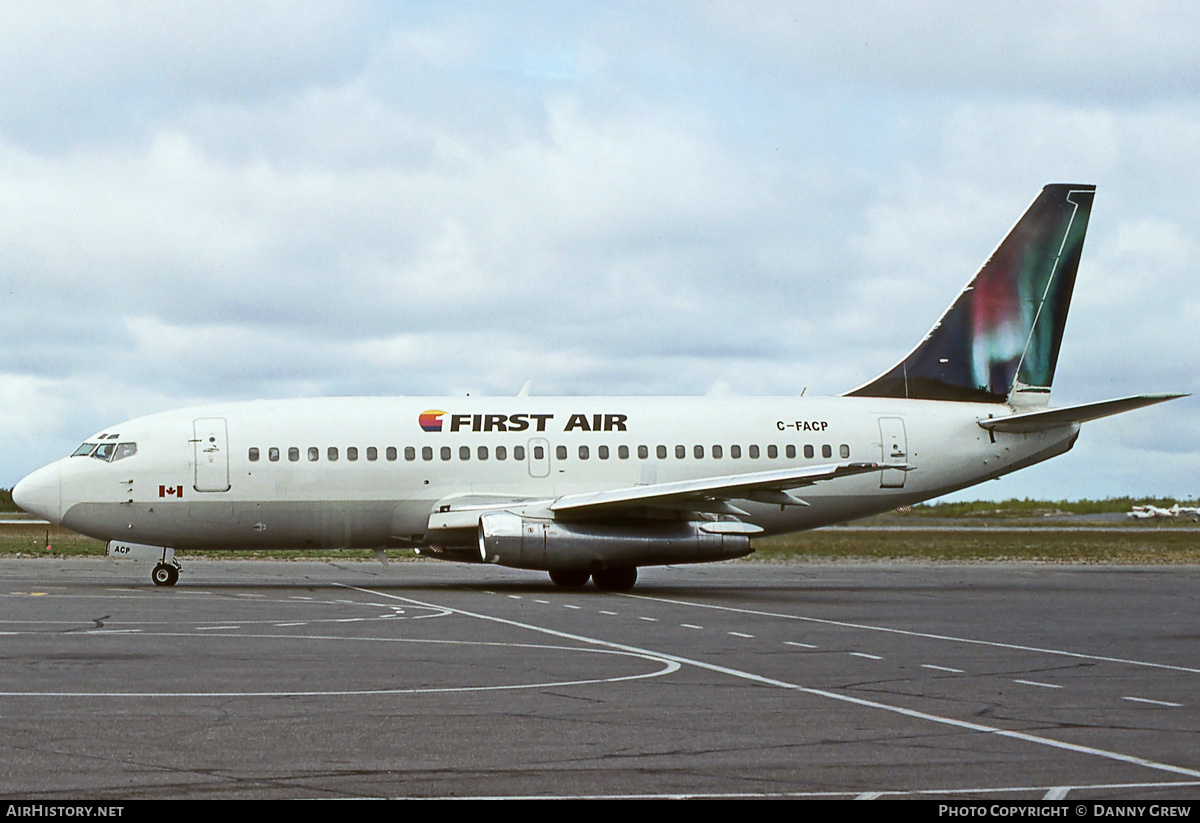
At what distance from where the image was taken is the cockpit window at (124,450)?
1163 inches

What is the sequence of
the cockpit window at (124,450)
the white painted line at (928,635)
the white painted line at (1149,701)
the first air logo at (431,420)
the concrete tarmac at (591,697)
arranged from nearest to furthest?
the concrete tarmac at (591,697)
the white painted line at (1149,701)
the white painted line at (928,635)
the cockpit window at (124,450)
the first air logo at (431,420)

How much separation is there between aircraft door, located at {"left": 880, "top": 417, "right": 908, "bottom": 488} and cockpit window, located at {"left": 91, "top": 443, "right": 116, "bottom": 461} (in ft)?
55.9

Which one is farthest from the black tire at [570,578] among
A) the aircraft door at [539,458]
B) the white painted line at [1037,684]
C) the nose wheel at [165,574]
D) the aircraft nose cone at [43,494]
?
the white painted line at [1037,684]

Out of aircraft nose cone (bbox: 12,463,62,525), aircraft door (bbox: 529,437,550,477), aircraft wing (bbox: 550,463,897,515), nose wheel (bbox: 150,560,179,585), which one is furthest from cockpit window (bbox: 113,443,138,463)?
aircraft wing (bbox: 550,463,897,515)

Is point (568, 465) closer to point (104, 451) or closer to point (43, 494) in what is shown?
point (104, 451)

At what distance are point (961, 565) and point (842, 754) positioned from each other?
3337cm

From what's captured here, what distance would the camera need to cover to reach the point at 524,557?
2841 centimetres

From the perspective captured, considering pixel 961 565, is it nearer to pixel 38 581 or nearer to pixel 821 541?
pixel 821 541

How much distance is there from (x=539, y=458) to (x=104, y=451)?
929cm

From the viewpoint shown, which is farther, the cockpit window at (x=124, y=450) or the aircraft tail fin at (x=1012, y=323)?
the aircraft tail fin at (x=1012, y=323)

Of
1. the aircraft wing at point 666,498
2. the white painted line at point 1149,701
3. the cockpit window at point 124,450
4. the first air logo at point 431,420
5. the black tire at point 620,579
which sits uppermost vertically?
the first air logo at point 431,420

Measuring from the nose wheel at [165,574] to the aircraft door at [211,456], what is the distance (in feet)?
5.77

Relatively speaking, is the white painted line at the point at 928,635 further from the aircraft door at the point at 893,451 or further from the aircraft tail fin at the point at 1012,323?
the aircraft tail fin at the point at 1012,323
